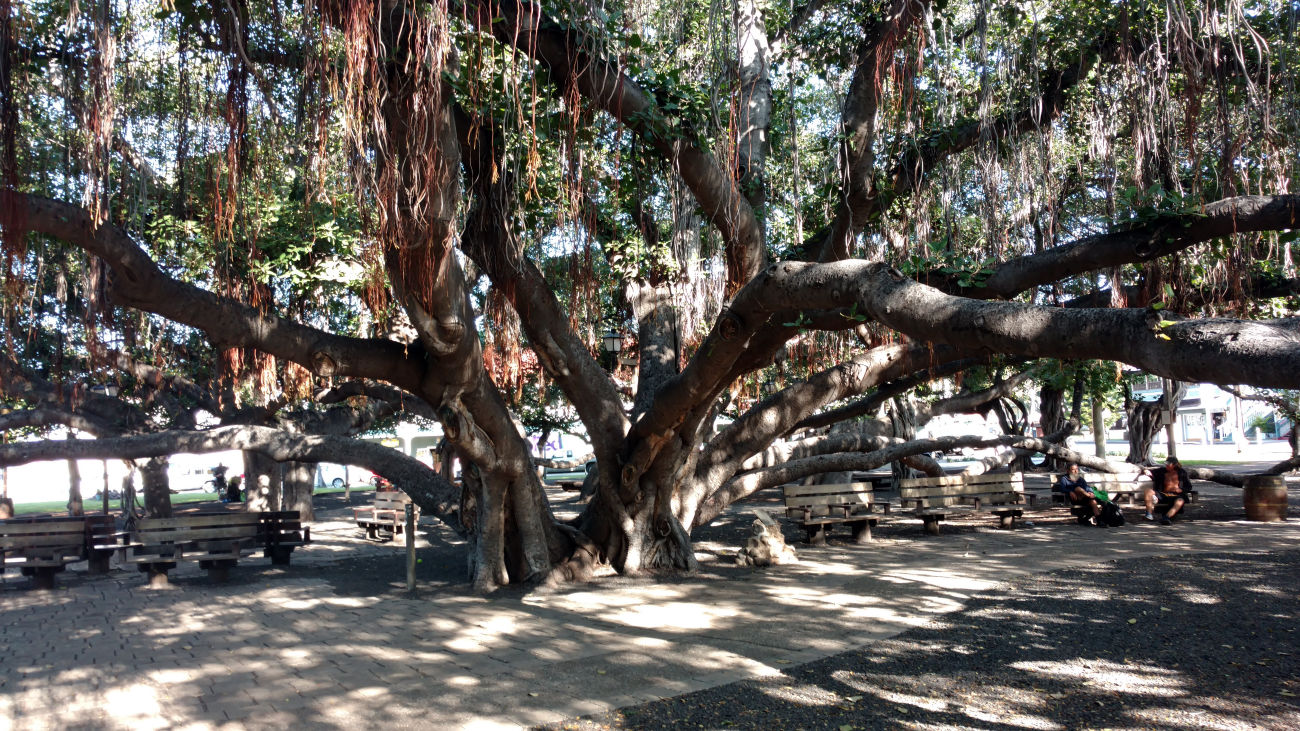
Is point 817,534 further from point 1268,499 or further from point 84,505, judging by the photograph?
point 84,505

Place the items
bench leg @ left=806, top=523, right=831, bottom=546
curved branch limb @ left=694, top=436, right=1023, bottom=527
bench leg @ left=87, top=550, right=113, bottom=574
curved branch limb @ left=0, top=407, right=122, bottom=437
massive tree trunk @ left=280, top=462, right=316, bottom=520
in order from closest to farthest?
curved branch limb @ left=694, top=436, right=1023, bottom=527, bench leg @ left=87, top=550, right=113, bottom=574, bench leg @ left=806, top=523, right=831, bottom=546, curved branch limb @ left=0, top=407, right=122, bottom=437, massive tree trunk @ left=280, top=462, right=316, bottom=520

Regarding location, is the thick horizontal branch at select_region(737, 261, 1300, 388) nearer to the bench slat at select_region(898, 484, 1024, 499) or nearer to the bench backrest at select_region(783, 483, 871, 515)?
the bench backrest at select_region(783, 483, 871, 515)

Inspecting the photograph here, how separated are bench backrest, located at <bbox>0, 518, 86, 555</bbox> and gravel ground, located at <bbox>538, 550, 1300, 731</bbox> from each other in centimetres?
809

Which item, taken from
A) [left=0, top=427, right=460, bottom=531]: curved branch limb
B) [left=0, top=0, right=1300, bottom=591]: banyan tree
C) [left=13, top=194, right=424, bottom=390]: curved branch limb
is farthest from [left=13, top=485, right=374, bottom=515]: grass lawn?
[left=13, top=194, right=424, bottom=390]: curved branch limb

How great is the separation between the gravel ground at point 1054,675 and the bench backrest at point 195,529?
699 cm

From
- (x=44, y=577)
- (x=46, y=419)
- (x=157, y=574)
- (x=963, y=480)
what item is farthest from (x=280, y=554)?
(x=963, y=480)

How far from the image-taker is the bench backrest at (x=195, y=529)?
30.3ft

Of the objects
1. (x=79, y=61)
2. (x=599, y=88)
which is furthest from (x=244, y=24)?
(x=599, y=88)

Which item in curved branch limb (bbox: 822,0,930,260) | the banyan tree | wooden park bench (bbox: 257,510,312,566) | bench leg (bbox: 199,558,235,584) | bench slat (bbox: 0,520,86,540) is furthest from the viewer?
wooden park bench (bbox: 257,510,312,566)

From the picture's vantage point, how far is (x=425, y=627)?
21.2 feet

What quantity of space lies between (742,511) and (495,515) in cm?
1004

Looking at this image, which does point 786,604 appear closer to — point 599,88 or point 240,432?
point 599,88

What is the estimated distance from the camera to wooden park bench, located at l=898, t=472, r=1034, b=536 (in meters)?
12.4

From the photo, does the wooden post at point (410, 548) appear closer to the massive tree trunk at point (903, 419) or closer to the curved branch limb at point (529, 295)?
the curved branch limb at point (529, 295)
